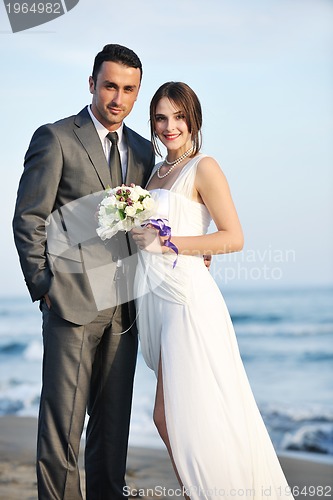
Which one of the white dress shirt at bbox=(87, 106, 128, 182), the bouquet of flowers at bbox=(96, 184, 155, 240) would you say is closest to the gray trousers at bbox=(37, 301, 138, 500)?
the bouquet of flowers at bbox=(96, 184, 155, 240)

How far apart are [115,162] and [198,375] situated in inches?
41.7

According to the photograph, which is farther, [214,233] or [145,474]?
[145,474]

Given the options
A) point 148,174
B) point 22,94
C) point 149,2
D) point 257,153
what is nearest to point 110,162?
point 148,174

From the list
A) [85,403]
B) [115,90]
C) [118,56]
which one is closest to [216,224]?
[115,90]

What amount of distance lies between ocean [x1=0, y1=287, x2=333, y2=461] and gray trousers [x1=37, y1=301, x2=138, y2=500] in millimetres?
3614

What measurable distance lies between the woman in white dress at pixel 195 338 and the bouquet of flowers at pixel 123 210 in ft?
0.44

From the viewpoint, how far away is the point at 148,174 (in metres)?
3.68

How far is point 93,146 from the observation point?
134 inches

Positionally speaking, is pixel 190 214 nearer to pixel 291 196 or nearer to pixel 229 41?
pixel 229 41

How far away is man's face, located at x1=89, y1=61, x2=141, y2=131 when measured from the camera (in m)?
3.39

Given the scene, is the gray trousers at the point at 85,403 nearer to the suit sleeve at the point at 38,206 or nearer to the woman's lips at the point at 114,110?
the suit sleeve at the point at 38,206

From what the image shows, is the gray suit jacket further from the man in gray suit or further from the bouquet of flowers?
the bouquet of flowers

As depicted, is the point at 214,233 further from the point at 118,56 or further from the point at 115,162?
the point at 118,56

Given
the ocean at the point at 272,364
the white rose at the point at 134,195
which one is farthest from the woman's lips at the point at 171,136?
the ocean at the point at 272,364
